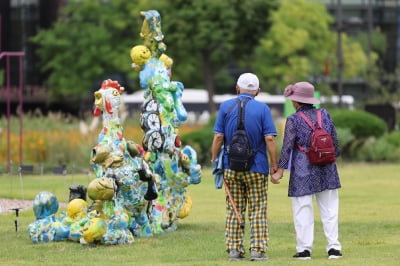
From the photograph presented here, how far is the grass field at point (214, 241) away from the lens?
41.9 feet

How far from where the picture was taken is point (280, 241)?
47.9 feet

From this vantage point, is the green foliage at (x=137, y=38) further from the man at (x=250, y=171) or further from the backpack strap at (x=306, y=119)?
the man at (x=250, y=171)

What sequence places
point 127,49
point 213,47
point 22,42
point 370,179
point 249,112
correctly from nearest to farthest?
point 249,112
point 370,179
point 213,47
point 127,49
point 22,42

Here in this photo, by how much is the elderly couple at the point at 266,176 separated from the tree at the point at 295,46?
41362 millimetres

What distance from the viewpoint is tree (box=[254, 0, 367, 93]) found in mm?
55875

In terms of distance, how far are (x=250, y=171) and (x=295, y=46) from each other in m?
44.5

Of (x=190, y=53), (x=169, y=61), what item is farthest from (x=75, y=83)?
(x=169, y=61)

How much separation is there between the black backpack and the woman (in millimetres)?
360

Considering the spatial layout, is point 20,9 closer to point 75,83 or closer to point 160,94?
point 75,83

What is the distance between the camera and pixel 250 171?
40.6 feet

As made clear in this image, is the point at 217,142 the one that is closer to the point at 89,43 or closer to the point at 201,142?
the point at 201,142

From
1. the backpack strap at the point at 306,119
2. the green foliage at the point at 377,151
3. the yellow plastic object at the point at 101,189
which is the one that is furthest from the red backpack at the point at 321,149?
the green foliage at the point at 377,151

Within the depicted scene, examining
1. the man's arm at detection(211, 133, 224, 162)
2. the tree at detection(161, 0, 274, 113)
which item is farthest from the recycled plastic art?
the tree at detection(161, 0, 274, 113)

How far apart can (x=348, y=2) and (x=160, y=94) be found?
71.9 m
